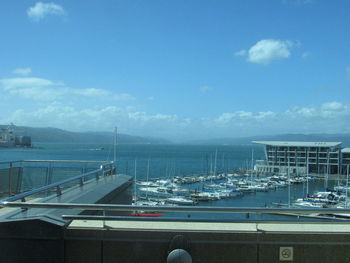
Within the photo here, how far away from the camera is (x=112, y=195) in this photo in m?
8.07

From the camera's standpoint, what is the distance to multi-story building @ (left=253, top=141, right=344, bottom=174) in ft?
368

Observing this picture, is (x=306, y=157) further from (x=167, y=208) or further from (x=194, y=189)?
(x=167, y=208)

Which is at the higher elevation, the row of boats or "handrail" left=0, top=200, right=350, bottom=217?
"handrail" left=0, top=200, right=350, bottom=217

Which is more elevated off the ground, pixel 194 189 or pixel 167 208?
pixel 167 208

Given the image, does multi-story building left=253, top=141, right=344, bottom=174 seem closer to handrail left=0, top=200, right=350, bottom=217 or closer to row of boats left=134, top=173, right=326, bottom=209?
row of boats left=134, top=173, right=326, bottom=209

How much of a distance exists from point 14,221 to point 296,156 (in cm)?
11950

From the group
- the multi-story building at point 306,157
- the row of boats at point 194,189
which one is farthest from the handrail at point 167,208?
the multi-story building at point 306,157

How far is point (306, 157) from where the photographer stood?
115062 mm

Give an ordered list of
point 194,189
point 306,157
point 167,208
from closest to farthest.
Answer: point 167,208
point 194,189
point 306,157

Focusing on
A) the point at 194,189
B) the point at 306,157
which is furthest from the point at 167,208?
the point at 306,157

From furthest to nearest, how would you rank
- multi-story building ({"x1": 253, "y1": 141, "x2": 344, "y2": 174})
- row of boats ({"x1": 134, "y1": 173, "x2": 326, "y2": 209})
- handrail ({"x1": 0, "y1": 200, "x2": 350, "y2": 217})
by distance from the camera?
multi-story building ({"x1": 253, "y1": 141, "x2": 344, "y2": 174}), row of boats ({"x1": 134, "y1": 173, "x2": 326, "y2": 209}), handrail ({"x1": 0, "y1": 200, "x2": 350, "y2": 217})

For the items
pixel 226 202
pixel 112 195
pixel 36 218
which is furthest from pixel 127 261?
pixel 226 202

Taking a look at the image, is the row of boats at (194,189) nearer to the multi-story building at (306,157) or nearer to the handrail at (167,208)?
the multi-story building at (306,157)

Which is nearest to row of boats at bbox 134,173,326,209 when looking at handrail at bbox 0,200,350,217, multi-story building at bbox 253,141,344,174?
multi-story building at bbox 253,141,344,174
